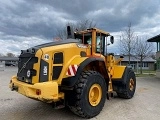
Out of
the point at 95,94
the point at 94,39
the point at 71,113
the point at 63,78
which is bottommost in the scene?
the point at 71,113

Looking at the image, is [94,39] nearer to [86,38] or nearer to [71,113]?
[86,38]

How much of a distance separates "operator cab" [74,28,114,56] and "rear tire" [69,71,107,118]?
3.81ft

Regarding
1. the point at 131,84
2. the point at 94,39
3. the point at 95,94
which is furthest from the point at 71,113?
the point at 131,84

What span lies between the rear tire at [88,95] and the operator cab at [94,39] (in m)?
1.16

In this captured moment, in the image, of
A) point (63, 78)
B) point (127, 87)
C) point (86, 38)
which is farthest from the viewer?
point (127, 87)

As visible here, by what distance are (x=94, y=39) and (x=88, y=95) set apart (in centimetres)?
206

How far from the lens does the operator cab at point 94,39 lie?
24.4 ft

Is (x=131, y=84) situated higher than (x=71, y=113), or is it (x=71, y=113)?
(x=131, y=84)

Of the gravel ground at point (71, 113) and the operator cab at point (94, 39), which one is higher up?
the operator cab at point (94, 39)

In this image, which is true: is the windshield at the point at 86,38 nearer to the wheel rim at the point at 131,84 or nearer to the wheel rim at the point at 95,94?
the wheel rim at the point at 95,94

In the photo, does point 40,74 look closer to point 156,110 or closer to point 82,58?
point 82,58

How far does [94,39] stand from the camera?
745 cm

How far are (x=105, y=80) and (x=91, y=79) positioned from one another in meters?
1.23

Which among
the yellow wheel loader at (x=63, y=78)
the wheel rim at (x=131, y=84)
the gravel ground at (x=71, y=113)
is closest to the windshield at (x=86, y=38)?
the yellow wheel loader at (x=63, y=78)
